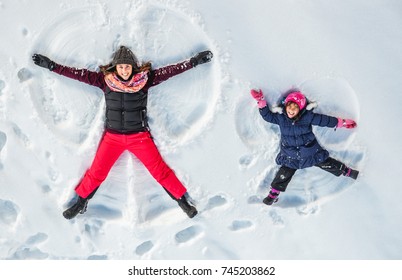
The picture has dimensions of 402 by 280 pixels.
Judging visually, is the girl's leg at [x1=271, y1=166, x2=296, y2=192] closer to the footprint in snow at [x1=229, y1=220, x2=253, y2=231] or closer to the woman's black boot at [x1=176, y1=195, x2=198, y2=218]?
the footprint in snow at [x1=229, y1=220, x2=253, y2=231]

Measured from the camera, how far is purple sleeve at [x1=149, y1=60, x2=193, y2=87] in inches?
146

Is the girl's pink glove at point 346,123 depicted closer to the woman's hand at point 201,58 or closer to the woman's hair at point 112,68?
the woman's hand at point 201,58

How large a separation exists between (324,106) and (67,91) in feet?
7.57

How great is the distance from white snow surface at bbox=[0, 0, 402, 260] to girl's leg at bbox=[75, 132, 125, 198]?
0.16 meters

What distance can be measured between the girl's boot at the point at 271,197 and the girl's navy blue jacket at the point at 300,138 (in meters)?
0.27

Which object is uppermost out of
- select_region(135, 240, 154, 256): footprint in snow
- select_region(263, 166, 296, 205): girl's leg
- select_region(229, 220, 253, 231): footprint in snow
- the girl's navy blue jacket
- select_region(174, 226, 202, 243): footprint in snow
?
the girl's navy blue jacket

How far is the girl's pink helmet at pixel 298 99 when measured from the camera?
146 inches

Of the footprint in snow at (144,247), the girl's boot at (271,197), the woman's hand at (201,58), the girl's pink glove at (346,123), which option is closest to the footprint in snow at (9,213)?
the footprint in snow at (144,247)

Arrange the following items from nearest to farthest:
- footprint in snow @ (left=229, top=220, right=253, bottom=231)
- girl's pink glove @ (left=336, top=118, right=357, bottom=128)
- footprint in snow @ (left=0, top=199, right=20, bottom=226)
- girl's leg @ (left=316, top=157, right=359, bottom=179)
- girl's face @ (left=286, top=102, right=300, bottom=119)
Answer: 1. girl's face @ (left=286, top=102, right=300, bottom=119)
2. girl's pink glove @ (left=336, top=118, right=357, bottom=128)
3. girl's leg @ (left=316, top=157, right=359, bottom=179)
4. footprint in snow @ (left=0, top=199, right=20, bottom=226)
5. footprint in snow @ (left=229, top=220, right=253, bottom=231)

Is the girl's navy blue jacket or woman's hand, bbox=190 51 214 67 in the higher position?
woman's hand, bbox=190 51 214 67

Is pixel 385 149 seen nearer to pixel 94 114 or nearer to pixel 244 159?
pixel 244 159

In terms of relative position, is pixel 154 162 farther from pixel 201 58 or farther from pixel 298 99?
pixel 298 99

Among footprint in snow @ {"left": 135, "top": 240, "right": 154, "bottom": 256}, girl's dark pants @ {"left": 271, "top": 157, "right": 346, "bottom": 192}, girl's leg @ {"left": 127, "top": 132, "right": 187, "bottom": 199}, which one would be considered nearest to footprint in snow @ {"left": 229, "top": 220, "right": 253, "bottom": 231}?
girl's dark pants @ {"left": 271, "top": 157, "right": 346, "bottom": 192}

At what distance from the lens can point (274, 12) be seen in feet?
12.3
